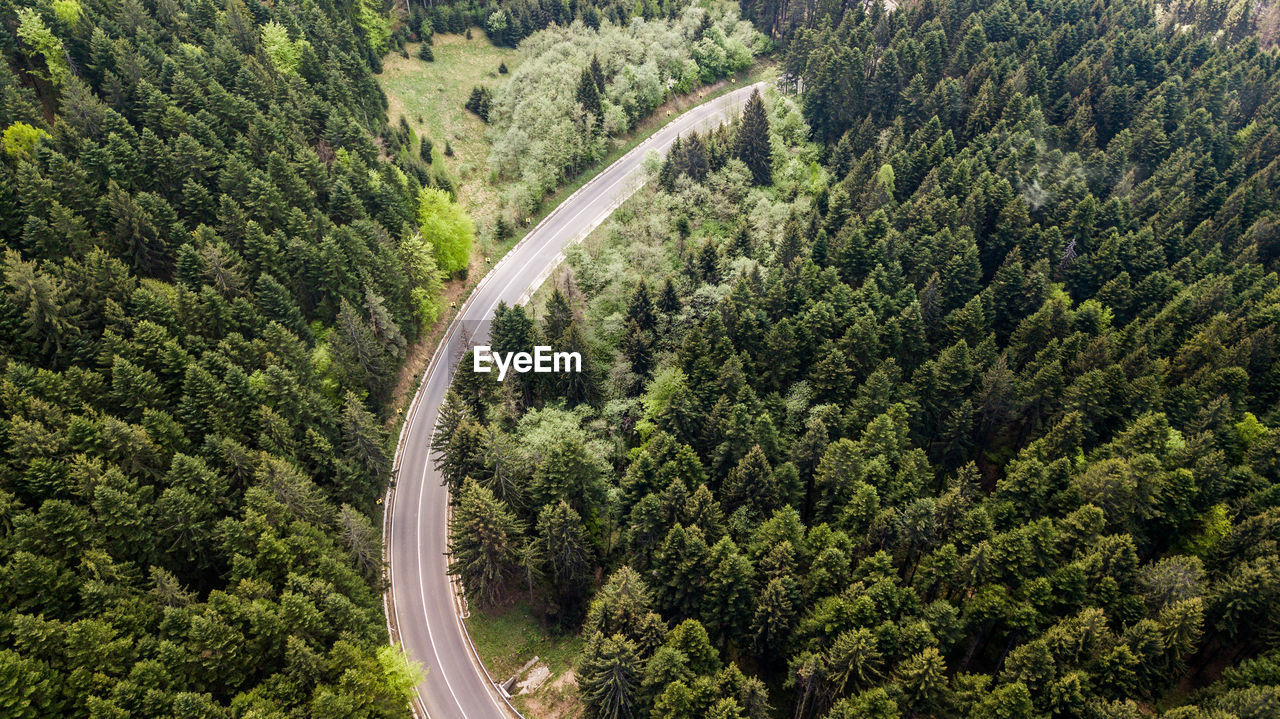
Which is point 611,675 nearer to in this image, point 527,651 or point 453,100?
point 527,651

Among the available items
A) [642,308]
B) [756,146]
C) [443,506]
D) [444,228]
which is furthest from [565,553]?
[756,146]

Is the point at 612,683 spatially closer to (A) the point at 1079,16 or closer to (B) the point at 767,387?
(B) the point at 767,387

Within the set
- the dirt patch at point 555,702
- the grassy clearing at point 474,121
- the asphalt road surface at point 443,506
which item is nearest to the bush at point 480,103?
the grassy clearing at point 474,121

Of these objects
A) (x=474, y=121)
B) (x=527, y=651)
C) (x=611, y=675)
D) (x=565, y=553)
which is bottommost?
(x=527, y=651)

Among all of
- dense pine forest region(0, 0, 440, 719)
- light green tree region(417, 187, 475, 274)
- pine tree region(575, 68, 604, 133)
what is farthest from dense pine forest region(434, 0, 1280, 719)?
pine tree region(575, 68, 604, 133)

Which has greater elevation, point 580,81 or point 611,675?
point 580,81

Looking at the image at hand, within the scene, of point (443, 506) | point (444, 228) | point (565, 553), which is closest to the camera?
point (565, 553)

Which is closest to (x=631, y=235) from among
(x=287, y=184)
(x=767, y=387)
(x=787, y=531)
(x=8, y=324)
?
(x=767, y=387)
